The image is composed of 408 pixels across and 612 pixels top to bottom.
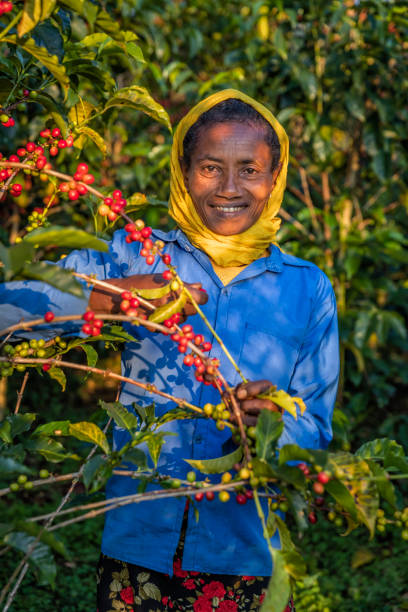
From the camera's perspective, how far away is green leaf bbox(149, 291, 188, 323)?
1187 mm

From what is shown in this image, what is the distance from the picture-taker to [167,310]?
1188 mm

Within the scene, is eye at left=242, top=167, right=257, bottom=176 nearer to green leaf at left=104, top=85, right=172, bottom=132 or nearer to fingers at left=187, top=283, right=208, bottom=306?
green leaf at left=104, top=85, right=172, bottom=132

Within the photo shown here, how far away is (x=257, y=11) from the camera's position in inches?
149

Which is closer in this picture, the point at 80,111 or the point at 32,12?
the point at 32,12

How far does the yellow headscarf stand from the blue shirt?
0.11 ft

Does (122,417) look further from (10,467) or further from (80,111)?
(80,111)

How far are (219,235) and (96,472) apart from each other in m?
0.78

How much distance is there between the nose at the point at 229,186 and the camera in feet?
5.39

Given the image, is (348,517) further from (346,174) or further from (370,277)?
(346,174)

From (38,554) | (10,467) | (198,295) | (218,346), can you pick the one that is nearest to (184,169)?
(218,346)

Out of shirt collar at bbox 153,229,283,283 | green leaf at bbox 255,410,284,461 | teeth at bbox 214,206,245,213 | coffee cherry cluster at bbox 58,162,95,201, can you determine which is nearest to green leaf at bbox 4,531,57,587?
green leaf at bbox 255,410,284,461

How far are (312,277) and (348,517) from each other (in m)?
0.71

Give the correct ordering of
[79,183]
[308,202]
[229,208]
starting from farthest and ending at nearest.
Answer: [308,202] → [229,208] → [79,183]

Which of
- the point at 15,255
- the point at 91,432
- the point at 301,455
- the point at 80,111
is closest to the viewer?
the point at 15,255
